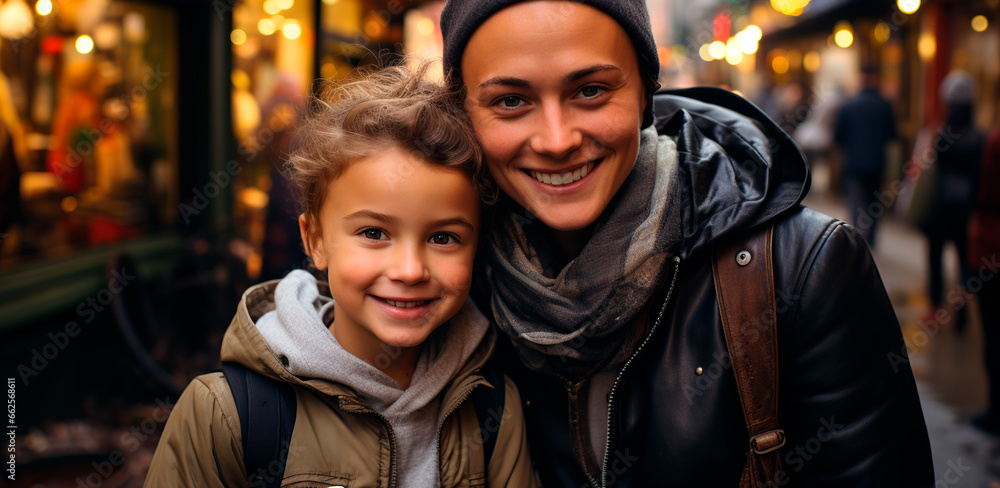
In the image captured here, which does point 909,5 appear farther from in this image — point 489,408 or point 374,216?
point 374,216

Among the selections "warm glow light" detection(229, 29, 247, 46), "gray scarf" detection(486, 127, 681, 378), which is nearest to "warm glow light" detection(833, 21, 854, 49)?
"warm glow light" detection(229, 29, 247, 46)

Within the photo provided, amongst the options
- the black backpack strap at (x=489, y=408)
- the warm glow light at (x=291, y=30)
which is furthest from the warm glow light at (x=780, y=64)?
the black backpack strap at (x=489, y=408)

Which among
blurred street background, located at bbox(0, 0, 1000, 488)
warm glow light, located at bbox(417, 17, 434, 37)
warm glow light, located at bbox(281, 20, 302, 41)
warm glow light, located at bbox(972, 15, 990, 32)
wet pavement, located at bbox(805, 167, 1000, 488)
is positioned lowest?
wet pavement, located at bbox(805, 167, 1000, 488)

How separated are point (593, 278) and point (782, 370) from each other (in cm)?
49

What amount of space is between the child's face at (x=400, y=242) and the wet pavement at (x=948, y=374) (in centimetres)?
333

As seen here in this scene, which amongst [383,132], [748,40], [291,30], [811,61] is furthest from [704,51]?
[383,132]

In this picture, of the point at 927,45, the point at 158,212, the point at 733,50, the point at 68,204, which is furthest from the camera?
the point at 733,50

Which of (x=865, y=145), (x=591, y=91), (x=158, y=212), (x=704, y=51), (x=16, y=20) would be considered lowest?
(x=158, y=212)

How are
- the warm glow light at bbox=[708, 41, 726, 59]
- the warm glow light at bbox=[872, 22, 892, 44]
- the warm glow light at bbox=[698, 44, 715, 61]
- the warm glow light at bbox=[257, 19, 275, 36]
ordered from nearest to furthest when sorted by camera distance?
the warm glow light at bbox=[257, 19, 275, 36] < the warm glow light at bbox=[872, 22, 892, 44] < the warm glow light at bbox=[708, 41, 726, 59] < the warm glow light at bbox=[698, 44, 715, 61]

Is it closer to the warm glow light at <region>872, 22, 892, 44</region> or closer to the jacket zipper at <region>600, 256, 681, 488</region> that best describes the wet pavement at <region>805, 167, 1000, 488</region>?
the jacket zipper at <region>600, 256, 681, 488</region>

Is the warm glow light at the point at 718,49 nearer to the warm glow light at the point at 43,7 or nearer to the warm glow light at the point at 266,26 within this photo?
the warm glow light at the point at 266,26

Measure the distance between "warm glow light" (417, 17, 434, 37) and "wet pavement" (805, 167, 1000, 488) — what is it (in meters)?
6.78

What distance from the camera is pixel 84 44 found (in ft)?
15.8

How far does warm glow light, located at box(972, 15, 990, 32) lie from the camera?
417 inches
